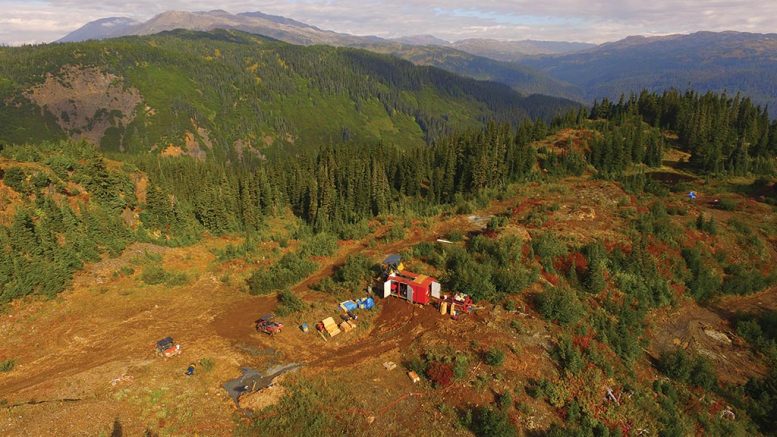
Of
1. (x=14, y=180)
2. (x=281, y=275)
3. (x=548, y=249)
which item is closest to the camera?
(x=548, y=249)

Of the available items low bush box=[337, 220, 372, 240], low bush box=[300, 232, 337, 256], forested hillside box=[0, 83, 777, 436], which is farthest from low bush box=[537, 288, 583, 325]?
low bush box=[337, 220, 372, 240]

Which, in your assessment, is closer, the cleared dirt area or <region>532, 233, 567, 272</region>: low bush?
the cleared dirt area

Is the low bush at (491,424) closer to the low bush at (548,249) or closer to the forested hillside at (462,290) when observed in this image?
the forested hillside at (462,290)

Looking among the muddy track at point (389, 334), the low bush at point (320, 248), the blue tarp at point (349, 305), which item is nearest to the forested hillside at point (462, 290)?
the muddy track at point (389, 334)

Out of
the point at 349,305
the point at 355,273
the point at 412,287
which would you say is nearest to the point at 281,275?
the point at 355,273

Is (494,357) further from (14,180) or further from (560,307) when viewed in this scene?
(14,180)

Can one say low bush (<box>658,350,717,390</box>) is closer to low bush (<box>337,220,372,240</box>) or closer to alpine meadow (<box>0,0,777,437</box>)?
alpine meadow (<box>0,0,777,437</box>)

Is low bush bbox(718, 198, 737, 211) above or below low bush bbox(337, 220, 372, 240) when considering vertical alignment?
above

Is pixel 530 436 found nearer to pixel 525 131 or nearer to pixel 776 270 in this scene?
pixel 776 270

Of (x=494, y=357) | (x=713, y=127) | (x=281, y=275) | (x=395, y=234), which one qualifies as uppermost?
(x=713, y=127)
